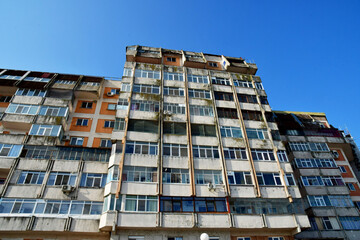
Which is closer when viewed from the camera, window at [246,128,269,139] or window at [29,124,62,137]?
window at [29,124,62,137]

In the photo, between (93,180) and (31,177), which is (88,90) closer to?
(31,177)

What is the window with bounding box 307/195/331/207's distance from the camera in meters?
28.1

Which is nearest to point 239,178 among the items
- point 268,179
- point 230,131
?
point 268,179

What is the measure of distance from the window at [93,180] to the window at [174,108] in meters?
10.2

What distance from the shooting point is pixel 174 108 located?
28000 millimetres

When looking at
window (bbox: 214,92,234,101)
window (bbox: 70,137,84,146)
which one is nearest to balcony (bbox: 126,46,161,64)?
window (bbox: 214,92,234,101)

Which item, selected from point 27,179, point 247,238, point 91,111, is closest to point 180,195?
point 247,238

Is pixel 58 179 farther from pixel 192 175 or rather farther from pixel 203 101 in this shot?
pixel 203 101

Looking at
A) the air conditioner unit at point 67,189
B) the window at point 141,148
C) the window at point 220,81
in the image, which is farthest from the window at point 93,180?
the window at point 220,81

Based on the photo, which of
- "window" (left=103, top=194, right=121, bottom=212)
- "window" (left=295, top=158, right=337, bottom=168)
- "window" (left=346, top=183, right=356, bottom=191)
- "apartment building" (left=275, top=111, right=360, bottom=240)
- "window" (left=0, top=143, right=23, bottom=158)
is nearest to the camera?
"window" (left=103, top=194, right=121, bottom=212)

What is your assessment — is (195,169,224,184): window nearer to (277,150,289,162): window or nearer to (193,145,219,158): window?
(193,145,219,158): window

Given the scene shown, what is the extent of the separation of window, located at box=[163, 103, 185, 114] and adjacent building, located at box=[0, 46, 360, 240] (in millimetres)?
127

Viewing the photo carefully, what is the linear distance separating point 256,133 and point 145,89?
1498 cm

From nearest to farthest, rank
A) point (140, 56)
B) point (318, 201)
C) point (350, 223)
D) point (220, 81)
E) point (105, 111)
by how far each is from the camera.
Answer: point (350, 223) < point (318, 201) < point (105, 111) < point (140, 56) < point (220, 81)
